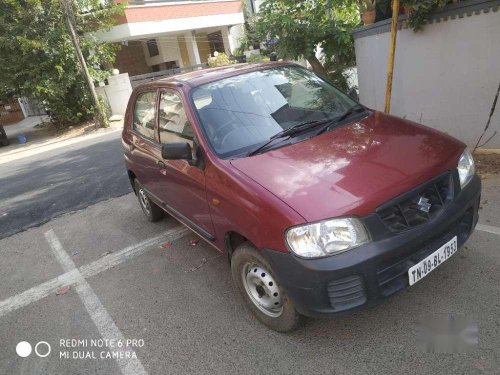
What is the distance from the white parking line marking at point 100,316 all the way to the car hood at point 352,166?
1.55m

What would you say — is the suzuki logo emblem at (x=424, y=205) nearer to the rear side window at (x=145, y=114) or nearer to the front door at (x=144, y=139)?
the front door at (x=144, y=139)

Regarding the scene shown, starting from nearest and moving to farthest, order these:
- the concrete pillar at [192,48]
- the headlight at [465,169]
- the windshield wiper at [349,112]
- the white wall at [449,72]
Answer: the headlight at [465,169], the windshield wiper at [349,112], the white wall at [449,72], the concrete pillar at [192,48]

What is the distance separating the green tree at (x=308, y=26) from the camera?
6797mm

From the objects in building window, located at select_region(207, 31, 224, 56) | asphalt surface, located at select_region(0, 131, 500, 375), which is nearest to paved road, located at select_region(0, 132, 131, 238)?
asphalt surface, located at select_region(0, 131, 500, 375)

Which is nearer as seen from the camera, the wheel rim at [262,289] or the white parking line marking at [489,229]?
the wheel rim at [262,289]

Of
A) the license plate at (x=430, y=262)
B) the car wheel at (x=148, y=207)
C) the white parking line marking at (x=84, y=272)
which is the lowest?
the white parking line marking at (x=84, y=272)

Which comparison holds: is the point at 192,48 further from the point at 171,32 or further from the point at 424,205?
the point at 424,205

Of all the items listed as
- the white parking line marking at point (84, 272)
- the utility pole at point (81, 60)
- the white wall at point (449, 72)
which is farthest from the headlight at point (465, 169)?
the utility pole at point (81, 60)

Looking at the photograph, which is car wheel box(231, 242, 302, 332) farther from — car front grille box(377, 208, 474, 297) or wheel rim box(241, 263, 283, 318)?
car front grille box(377, 208, 474, 297)

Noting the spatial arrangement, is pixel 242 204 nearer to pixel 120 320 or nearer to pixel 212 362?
pixel 212 362

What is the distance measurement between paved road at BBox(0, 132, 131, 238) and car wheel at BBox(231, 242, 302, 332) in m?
4.20

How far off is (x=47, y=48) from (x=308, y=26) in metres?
11.0

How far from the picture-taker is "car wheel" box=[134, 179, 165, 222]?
4.91 m

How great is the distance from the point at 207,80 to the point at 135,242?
2184mm
